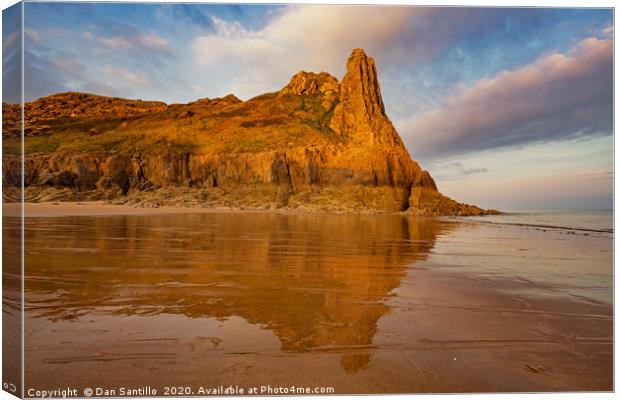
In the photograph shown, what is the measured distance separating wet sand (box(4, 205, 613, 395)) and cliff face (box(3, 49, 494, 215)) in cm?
2484

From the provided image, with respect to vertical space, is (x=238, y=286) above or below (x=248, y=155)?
below

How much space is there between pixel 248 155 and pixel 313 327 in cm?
3169

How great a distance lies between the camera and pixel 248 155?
109ft

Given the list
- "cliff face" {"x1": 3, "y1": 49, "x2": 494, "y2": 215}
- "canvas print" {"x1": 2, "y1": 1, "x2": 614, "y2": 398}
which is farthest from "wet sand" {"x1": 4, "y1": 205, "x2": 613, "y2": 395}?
"cliff face" {"x1": 3, "y1": 49, "x2": 494, "y2": 215}

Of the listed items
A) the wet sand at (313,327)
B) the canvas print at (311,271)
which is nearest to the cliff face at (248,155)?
the canvas print at (311,271)

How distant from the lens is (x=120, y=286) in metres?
3.45

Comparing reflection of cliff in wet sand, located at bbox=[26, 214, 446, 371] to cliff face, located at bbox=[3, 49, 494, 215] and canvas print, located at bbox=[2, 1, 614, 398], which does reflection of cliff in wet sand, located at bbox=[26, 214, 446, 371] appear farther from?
cliff face, located at bbox=[3, 49, 494, 215]

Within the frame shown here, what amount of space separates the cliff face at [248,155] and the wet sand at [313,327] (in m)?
24.8

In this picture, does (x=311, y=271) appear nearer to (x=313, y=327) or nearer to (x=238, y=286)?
(x=238, y=286)

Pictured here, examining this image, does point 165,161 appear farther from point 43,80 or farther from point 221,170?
point 43,80

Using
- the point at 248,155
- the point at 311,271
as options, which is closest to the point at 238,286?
the point at 311,271

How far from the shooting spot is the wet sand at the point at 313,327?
6.63 feet

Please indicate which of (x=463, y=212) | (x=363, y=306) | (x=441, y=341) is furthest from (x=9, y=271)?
(x=463, y=212)

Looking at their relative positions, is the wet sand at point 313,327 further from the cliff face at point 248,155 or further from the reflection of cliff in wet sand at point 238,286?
the cliff face at point 248,155
